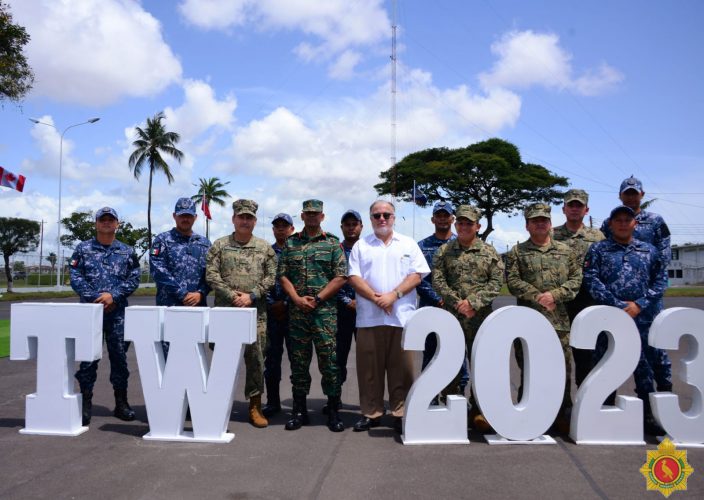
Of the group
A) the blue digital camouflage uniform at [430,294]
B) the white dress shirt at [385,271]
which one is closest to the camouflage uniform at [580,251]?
the blue digital camouflage uniform at [430,294]

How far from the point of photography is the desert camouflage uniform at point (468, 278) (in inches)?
185

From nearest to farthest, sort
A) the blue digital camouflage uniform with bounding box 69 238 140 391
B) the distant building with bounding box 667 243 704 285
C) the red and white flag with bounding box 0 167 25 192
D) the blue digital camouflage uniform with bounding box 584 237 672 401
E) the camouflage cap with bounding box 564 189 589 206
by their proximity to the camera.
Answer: the blue digital camouflage uniform with bounding box 584 237 672 401, the blue digital camouflage uniform with bounding box 69 238 140 391, the camouflage cap with bounding box 564 189 589 206, the red and white flag with bounding box 0 167 25 192, the distant building with bounding box 667 243 704 285

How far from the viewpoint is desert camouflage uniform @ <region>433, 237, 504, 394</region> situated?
4.70 meters

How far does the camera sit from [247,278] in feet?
15.9

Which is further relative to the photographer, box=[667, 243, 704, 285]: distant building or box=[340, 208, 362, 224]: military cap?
box=[667, 243, 704, 285]: distant building

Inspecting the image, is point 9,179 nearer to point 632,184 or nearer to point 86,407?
point 86,407

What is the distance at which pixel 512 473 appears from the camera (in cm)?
354

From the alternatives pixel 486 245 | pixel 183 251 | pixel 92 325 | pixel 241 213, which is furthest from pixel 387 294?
pixel 92 325

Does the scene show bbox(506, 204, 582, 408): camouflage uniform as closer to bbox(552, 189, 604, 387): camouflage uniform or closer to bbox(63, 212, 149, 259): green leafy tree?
bbox(552, 189, 604, 387): camouflage uniform

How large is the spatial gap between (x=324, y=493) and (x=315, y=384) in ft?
11.3

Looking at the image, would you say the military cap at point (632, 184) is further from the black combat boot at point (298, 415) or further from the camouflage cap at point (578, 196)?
the black combat boot at point (298, 415)

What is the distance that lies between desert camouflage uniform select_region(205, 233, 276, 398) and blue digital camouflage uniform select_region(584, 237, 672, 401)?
116 inches

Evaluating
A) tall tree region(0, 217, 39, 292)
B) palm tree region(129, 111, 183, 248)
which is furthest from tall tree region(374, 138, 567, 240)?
tall tree region(0, 217, 39, 292)

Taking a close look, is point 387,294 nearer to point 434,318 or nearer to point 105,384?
point 434,318
